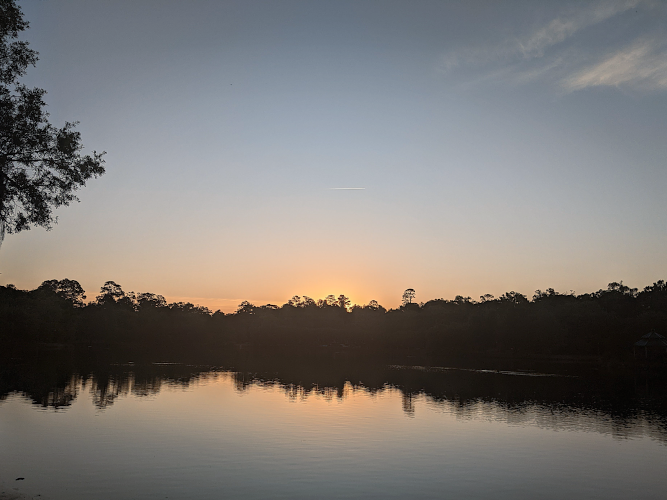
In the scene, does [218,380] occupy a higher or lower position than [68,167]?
lower

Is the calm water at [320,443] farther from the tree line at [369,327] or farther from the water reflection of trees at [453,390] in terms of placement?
the tree line at [369,327]

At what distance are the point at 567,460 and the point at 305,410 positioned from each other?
57.3 ft

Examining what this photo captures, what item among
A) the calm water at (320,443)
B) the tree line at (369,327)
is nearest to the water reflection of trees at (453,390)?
the calm water at (320,443)

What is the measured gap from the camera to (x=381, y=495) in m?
16.6

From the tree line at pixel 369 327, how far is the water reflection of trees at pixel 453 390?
2490 centimetres

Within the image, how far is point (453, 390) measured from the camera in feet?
164

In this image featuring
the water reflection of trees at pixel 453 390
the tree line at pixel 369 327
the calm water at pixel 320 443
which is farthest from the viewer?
the tree line at pixel 369 327

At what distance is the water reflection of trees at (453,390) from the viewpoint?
35.0 m

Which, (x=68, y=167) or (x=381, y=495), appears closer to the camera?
(x=381, y=495)

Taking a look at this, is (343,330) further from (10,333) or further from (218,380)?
(218,380)

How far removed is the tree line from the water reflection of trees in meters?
24.9

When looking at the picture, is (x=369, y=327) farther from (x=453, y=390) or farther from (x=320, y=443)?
(x=320, y=443)

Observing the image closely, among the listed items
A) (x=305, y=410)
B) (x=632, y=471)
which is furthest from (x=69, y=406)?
(x=632, y=471)

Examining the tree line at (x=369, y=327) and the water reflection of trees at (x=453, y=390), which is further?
the tree line at (x=369, y=327)
